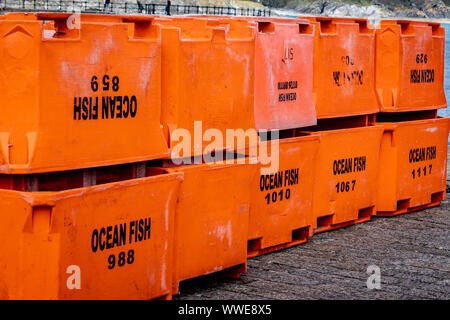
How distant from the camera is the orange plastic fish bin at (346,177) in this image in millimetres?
7422

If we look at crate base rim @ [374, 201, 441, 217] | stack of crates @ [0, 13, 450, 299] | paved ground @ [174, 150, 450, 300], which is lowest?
paved ground @ [174, 150, 450, 300]

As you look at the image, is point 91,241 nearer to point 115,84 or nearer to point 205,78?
point 115,84

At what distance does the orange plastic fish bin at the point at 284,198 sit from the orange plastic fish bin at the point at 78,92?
1.62m

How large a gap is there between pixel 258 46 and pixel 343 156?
174 centimetres

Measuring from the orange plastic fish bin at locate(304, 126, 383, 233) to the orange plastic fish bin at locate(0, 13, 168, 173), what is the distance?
2.64 m

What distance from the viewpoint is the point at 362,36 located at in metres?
7.92

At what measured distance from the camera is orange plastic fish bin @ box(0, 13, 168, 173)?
423 centimetres

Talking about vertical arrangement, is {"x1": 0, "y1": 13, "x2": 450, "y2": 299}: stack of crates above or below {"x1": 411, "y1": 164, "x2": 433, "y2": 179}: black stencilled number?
above

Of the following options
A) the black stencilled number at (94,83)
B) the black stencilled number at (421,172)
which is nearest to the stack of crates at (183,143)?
the black stencilled number at (94,83)

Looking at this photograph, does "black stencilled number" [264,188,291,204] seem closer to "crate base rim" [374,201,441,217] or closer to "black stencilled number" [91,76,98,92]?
"crate base rim" [374,201,441,217]

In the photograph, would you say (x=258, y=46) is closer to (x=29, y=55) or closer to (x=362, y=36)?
(x=362, y=36)

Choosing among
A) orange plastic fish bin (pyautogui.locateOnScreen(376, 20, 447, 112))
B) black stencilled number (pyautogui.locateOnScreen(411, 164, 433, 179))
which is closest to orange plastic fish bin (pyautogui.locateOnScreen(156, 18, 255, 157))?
orange plastic fish bin (pyautogui.locateOnScreen(376, 20, 447, 112))

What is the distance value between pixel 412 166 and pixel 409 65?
107 centimetres

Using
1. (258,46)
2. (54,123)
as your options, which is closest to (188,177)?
(54,123)
